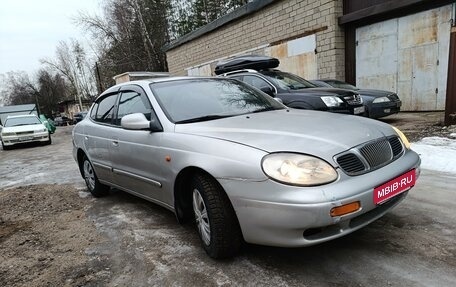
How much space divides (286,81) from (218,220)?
6.24 metres

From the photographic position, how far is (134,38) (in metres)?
36.8

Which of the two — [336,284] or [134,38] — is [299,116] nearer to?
[336,284]

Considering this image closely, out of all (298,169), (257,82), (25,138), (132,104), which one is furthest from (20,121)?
(298,169)

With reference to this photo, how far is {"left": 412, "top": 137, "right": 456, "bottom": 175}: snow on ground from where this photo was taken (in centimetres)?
519

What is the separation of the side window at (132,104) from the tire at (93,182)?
1.26 m

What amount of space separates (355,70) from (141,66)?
28.1m

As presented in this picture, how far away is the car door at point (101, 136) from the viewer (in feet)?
14.8

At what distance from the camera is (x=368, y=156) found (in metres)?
2.69

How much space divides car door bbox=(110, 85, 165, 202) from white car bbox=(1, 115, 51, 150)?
40.6ft

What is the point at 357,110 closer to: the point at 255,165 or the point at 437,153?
the point at 437,153

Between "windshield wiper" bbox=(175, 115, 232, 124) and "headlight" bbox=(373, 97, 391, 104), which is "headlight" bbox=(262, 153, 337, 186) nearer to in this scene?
"windshield wiper" bbox=(175, 115, 232, 124)

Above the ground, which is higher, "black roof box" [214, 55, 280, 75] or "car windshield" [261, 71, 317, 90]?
"black roof box" [214, 55, 280, 75]

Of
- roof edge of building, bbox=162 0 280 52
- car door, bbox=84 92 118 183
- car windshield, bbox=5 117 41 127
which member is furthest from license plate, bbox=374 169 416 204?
car windshield, bbox=5 117 41 127

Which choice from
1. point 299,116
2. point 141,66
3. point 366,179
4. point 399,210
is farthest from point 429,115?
point 141,66
